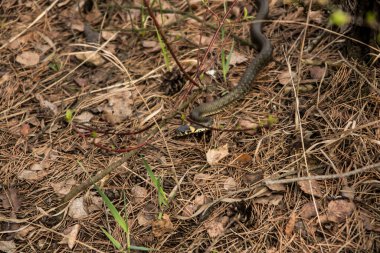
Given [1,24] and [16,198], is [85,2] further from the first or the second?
[16,198]

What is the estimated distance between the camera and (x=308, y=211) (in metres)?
3.25

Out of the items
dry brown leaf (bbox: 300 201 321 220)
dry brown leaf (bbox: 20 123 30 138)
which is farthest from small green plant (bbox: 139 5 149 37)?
dry brown leaf (bbox: 300 201 321 220)

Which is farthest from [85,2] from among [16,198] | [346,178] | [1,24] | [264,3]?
[346,178]

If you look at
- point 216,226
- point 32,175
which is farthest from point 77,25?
point 216,226

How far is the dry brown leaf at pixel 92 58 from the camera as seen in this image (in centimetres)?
483

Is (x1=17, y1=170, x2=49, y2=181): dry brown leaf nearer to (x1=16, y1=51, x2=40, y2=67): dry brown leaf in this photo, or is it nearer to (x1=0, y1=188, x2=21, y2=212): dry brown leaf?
(x1=0, y1=188, x2=21, y2=212): dry brown leaf

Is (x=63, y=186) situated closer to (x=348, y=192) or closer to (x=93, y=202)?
(x=93, y=202)

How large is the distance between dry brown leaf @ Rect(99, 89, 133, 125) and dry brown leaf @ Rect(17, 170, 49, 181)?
2.61 feet

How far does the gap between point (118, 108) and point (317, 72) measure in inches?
76.6

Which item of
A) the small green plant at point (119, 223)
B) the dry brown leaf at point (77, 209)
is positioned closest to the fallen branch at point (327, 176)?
the small green plant at point (119, 223)

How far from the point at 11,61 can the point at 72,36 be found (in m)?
0.73

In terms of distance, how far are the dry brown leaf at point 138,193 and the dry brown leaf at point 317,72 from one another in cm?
190

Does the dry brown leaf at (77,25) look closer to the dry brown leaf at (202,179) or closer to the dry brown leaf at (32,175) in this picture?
the dry brown leaf at (32,175)

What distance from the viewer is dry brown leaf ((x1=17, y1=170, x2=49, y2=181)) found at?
3896 millimetres
